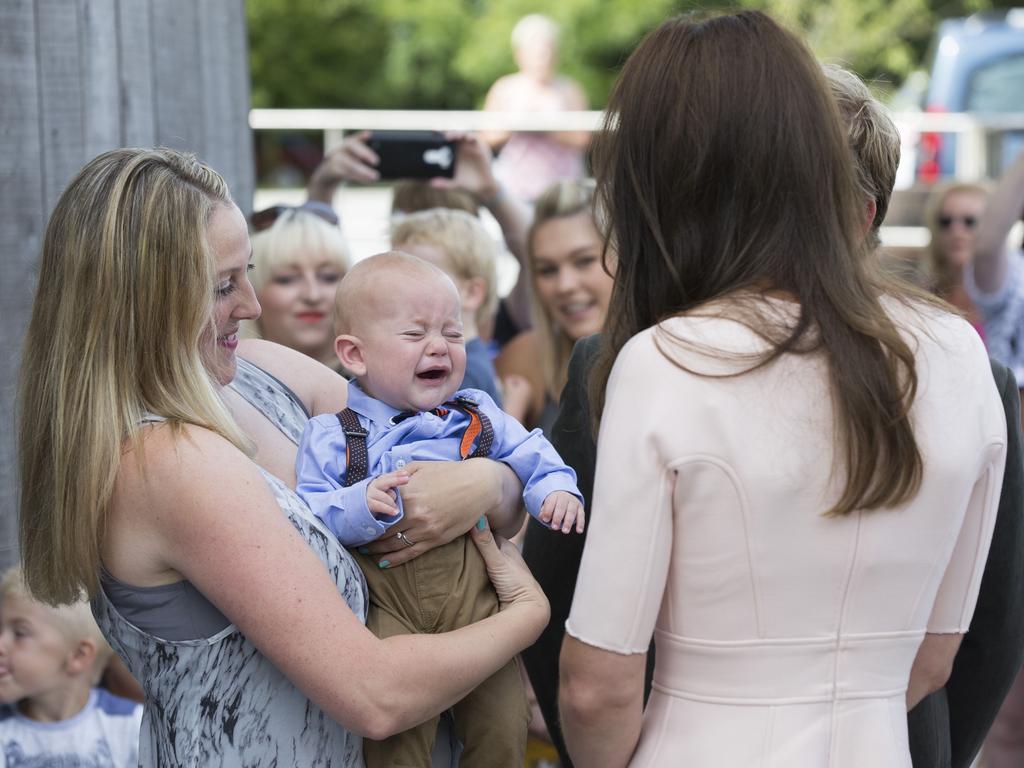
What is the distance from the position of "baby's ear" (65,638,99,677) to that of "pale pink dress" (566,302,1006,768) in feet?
7.00

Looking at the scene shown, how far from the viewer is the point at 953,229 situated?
6.25 metres

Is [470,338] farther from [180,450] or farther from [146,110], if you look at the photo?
[180,450]

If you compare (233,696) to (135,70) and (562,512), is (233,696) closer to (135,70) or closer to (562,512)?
(562,512)

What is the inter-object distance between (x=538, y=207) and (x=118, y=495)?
2922 mm

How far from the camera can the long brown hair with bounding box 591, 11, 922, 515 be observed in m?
1.80

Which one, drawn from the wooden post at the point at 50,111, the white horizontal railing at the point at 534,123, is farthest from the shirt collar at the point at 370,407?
the white horizontal railing at the point at 534,123

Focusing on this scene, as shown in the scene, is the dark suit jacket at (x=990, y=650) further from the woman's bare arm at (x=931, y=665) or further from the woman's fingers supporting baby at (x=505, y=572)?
the woman's fingers supporting baby at (x=505, y=572)

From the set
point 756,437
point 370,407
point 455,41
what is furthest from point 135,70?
point 455,41

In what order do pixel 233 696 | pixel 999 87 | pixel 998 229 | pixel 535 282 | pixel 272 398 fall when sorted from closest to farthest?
1. pixel 233 696
2. pixel 272 398
3. pixel 535 282
4. pixel 998 229
5. pixel 999 87

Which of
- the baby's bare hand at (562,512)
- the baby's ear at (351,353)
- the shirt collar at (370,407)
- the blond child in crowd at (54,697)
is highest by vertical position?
the baby's ear at (351,353)

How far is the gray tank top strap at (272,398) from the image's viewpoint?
8.13 feet

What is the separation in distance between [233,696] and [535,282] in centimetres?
275

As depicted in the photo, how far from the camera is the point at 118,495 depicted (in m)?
2.01

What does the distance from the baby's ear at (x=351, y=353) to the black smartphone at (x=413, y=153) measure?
2.59 meters
